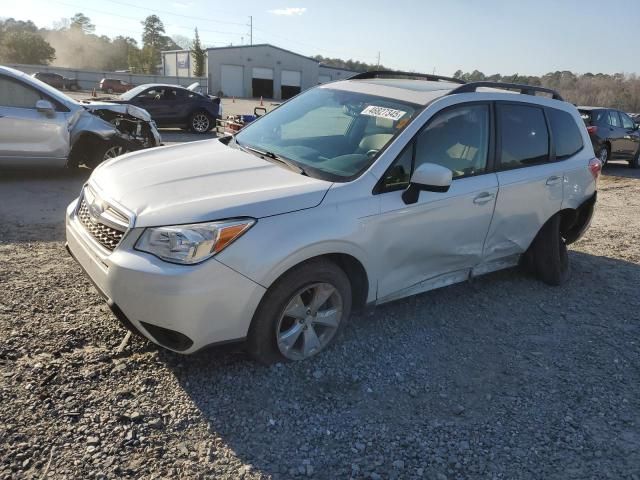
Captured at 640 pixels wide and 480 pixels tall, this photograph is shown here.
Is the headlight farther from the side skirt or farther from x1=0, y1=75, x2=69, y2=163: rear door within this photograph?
x1=0, y1=75, x2=69, y2=163: rear door

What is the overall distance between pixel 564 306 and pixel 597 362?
3.21 ft

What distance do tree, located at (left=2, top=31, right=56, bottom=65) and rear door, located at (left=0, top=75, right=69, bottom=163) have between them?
74.3 metres

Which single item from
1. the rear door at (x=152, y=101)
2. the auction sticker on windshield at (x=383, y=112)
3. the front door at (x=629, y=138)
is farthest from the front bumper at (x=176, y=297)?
the front door at (x=629, y=138)

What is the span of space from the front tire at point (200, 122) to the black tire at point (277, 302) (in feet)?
46.5

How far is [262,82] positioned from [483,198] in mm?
55399

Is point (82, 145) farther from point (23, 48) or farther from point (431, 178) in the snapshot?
point (23, 48)

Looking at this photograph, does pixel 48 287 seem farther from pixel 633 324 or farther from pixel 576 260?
pixel 576 260

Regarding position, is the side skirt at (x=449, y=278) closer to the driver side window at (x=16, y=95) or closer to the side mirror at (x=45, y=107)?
the side mirror at (x=45, y=107)

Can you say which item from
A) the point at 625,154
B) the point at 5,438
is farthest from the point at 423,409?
the point at 625,154

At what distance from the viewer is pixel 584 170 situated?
15.7 feet

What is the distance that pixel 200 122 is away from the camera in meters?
16.3

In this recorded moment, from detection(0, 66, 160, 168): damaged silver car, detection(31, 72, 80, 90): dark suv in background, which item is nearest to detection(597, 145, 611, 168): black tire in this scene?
detection(0, 66, 160, 168): damaged silver car

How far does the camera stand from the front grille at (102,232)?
2867 millimetres

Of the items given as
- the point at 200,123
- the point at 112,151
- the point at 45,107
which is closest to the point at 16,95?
the point at 45,107
